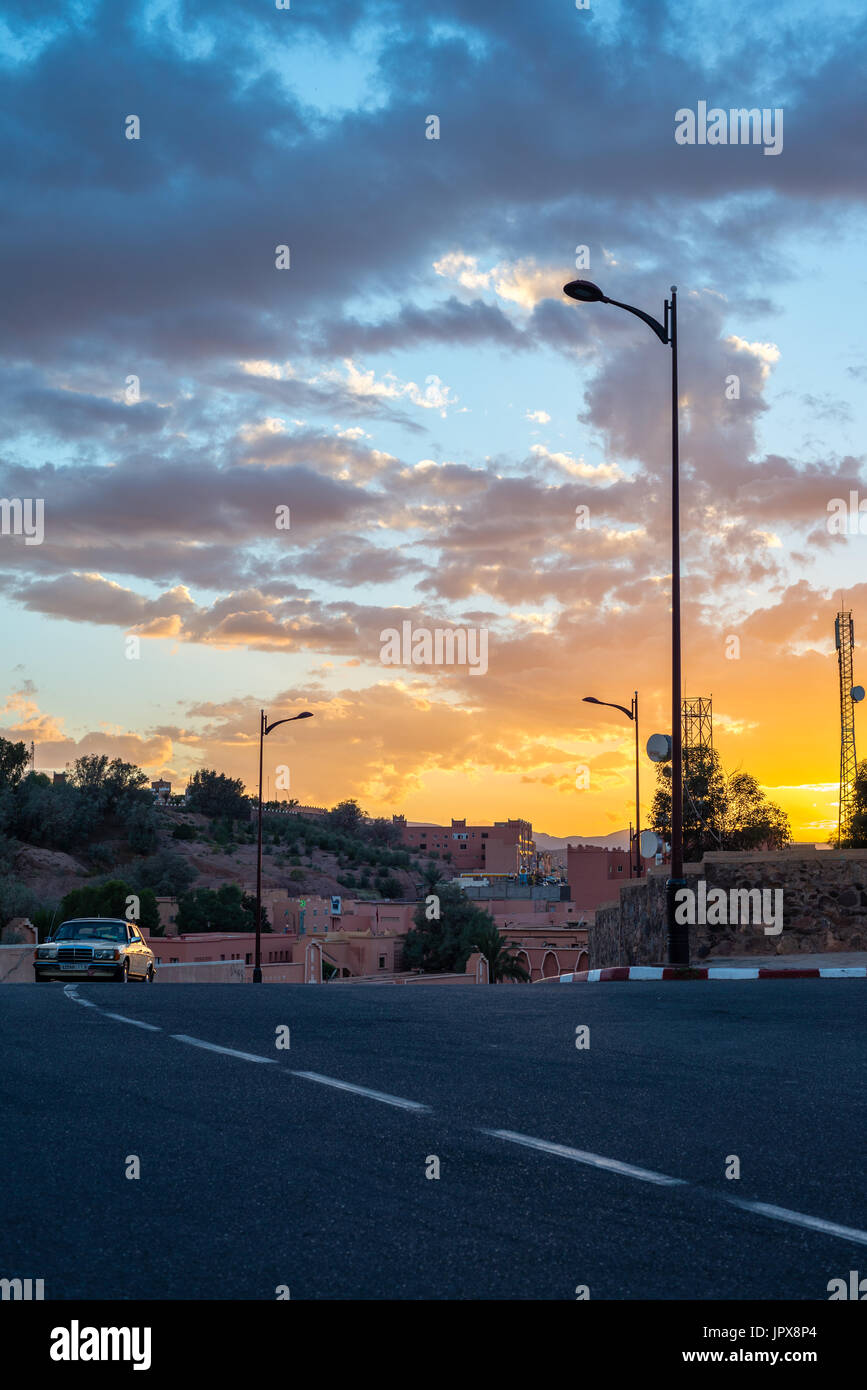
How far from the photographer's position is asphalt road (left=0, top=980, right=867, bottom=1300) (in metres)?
4.05

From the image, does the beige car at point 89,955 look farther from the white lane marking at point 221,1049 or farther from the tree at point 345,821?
the tree at point 345,821

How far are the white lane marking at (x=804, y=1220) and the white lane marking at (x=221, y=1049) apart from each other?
4556 millimetres

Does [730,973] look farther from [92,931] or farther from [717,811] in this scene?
[717,811]

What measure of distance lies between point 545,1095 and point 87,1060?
3568 millimetres

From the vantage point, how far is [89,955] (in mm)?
23266

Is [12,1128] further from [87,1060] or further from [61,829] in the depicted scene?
[61,829]

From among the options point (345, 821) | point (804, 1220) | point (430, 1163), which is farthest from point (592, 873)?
point (804, 1220)

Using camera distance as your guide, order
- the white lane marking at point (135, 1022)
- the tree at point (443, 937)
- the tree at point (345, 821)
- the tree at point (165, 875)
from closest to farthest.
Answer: the white lane marking at point (135, 1022) < the tree at point (443, 937) < the tree at point (165, 875) < the tree at point (345, 821)

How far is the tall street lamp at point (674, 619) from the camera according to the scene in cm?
2097

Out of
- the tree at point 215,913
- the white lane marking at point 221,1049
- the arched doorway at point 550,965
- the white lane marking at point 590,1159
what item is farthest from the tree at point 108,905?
the white lane marking at point 590,1159

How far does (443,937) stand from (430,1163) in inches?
2889

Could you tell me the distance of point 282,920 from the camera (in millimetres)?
85812

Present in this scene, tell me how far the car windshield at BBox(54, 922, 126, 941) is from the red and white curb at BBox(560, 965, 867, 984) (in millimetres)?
9726
